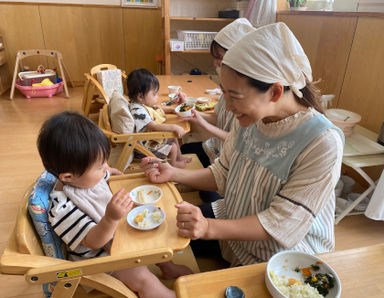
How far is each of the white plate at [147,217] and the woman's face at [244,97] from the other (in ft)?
1.49

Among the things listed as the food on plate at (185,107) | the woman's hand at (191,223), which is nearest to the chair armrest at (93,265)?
the woman's hand at (191,223)

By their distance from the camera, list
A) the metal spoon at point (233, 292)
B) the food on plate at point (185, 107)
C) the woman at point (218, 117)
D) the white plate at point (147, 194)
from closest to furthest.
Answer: the metal spoon at point (233, 292) → the white plate at point (147, 194) → the woman at point (218, 117) → the food on plate at point (185, 107)

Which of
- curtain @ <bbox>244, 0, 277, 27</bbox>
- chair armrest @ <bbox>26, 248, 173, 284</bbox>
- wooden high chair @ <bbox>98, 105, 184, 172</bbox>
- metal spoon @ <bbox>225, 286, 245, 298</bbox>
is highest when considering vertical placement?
curtain @ <bbox>244, 0, 277, 27</bbox>

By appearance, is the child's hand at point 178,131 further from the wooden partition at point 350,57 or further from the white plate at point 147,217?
the wooden partition at point 350,57

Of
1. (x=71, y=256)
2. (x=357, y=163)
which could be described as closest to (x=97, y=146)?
(x=71, y=256)

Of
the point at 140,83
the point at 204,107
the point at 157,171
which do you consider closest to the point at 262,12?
the point at 204,107

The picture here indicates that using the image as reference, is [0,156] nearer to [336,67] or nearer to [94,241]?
[94,241]

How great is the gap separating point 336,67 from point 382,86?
0.52 m

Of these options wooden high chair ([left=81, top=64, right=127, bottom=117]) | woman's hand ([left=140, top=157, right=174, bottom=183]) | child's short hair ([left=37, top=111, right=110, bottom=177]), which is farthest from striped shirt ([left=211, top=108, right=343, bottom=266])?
wooden high chair ([left=81, top=64, right=127, bottom=117])

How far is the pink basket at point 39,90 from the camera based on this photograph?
4.52 m

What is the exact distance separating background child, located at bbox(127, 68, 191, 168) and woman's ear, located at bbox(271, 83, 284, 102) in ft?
3.73

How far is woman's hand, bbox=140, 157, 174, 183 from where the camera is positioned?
1.21 m

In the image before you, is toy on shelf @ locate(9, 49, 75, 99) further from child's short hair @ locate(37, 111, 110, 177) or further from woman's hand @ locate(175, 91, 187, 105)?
child's short hair @ locate(37, 111, 110, 177)

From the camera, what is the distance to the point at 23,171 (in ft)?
8.89
